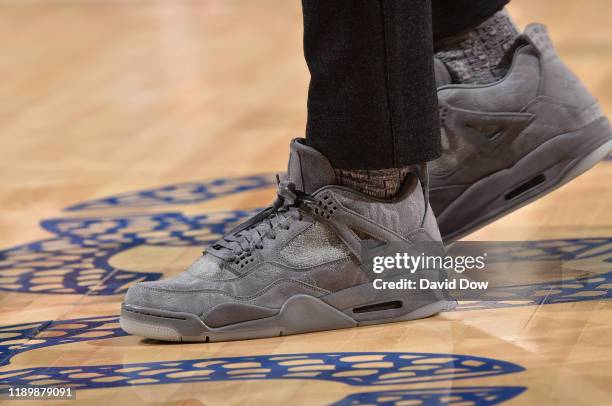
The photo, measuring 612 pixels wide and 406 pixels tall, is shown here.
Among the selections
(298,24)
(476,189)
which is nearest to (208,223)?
(476,189)

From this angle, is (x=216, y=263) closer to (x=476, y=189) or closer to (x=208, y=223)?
(x=476, y=189)

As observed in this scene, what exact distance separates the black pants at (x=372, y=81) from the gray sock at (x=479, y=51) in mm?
258

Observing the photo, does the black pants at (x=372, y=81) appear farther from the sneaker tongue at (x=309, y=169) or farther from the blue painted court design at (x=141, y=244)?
the blue painted court design at (x=141, y=244)

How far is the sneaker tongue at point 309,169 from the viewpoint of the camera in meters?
1.18

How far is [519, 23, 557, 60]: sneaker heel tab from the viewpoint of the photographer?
4.49ft

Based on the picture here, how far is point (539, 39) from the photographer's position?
4.51ft

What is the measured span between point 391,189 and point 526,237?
0.31m

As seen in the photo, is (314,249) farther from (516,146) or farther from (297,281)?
(516,146)

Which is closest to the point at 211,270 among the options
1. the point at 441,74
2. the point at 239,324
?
the point at 239,324

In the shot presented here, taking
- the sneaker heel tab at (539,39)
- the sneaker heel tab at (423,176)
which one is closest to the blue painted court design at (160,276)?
the sneaker heel tab at (423,176)

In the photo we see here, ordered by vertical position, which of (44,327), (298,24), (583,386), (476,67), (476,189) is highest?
(298,24)

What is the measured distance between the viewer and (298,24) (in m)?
3.80

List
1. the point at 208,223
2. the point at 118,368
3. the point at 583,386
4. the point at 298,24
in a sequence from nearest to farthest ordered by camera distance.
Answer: the point at 583,386 < the point at 118,368 < the point at 208,223 < the point at 298,24

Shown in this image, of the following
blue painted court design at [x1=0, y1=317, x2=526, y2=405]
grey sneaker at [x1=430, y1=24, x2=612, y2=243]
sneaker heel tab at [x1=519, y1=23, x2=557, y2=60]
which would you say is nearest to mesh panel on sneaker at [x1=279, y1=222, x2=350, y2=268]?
blue painted court design at [x1=0, y1=317, x2=526, y2=405]
